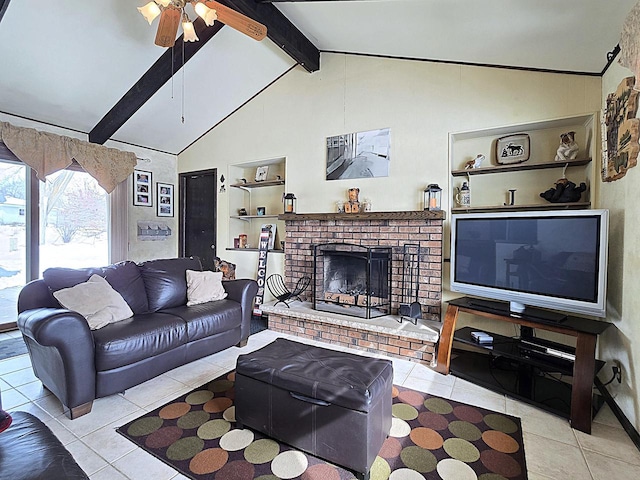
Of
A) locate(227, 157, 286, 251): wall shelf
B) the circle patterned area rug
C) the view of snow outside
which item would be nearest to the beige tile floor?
the circle patterned area rug

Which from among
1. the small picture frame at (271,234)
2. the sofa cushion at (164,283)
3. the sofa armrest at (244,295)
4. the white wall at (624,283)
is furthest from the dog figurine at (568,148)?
the sofa cushion at (164,283)

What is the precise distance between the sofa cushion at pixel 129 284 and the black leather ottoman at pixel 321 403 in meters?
1.48

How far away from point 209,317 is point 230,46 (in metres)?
3.06

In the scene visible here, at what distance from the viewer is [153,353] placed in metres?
2.42

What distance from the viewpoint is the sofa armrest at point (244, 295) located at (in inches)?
128

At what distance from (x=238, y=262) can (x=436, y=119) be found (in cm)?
330

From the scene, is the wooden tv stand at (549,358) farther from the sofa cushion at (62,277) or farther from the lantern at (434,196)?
the sofa cushion at (62,277)

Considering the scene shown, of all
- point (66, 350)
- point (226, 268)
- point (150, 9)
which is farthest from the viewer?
point (226, 268)

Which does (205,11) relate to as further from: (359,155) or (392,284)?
(392,284)

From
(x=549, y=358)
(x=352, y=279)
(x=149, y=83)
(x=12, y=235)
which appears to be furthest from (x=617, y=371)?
(x=12, y=235)

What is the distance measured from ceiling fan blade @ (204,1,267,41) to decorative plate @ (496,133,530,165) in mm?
2362

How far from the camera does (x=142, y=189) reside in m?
5.05

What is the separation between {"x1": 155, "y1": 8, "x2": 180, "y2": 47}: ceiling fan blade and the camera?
2.22m

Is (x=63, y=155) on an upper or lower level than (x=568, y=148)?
upper
